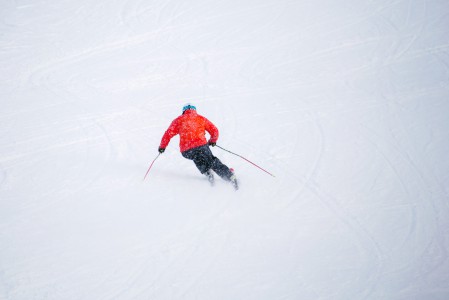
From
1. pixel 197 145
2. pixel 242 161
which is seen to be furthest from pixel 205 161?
pixel 242 161

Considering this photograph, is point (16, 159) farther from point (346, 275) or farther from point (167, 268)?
point (346, 275)

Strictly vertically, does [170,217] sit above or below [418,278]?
above

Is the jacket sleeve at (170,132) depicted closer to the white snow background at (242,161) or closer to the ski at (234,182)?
the white snow background at (242,161)

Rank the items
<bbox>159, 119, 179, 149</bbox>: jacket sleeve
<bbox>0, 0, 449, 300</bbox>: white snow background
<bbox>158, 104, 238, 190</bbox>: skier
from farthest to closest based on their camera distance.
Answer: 1. <bbox>159, 119, 179, 149</bbox>: jacket sleeve
2. <bbox>158, 104, 238, 190</bbox>: skier
3. <bbox>0, 0, 449, 300</bbox>: white snow background

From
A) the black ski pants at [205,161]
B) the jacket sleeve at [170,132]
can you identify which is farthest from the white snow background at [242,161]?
the jacket sleeve at [170,132]

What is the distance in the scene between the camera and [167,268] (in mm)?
4332

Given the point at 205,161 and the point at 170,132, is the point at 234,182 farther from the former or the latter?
the point at 170,132

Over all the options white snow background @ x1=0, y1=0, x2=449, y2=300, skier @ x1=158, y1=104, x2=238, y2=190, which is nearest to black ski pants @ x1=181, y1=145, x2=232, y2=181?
skier @ x1=158, y1=104, x2=238, y2=190

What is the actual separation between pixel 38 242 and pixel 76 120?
451 cm

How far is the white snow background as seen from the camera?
166 inches

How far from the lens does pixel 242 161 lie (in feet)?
21.8

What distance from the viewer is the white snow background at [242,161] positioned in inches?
166

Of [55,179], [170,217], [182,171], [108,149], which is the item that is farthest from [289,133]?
[55,179]

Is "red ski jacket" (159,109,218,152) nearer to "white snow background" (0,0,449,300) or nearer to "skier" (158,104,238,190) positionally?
"skier" (158,104,238,190)
